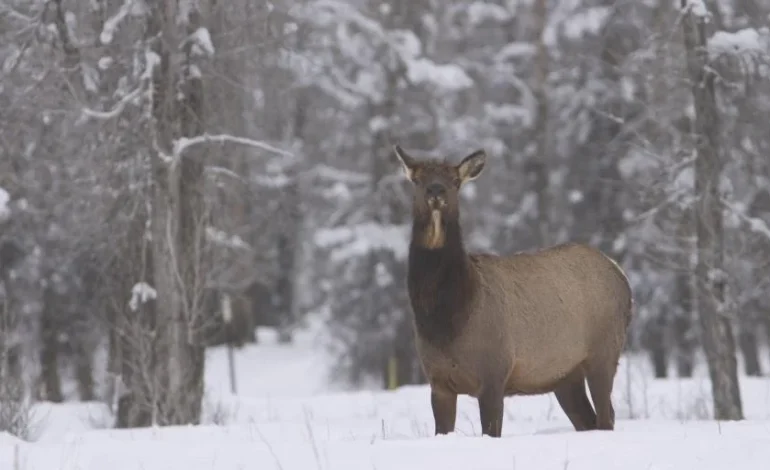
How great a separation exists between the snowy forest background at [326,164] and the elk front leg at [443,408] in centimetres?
476

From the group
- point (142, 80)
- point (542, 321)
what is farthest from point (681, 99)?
point (542, 321)

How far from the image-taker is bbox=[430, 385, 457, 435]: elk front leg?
891 cm

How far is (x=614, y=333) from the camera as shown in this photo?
32.9ft

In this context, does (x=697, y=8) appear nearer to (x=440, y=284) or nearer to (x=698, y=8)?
(x=698, y=8)

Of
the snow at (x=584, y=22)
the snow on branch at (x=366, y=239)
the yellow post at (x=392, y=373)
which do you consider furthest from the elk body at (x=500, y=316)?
the snow at (x=584, y=22)

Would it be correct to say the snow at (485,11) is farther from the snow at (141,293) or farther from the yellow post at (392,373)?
the snow at (141,293)

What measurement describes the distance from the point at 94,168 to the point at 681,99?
8136 millimetres

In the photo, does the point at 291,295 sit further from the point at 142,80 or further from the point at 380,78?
the point at 142,80

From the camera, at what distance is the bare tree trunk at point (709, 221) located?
44.4ft

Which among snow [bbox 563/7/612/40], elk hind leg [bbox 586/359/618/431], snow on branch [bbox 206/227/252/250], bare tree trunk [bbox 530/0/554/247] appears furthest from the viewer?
bare tree trunk [bbox 530/0/554/247]

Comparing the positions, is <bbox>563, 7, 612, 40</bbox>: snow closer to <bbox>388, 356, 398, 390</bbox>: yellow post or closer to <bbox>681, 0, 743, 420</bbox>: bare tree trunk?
<bbox>388, 356, 398, 390</bbox>: yellow post

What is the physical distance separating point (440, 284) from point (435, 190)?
0.67 meters

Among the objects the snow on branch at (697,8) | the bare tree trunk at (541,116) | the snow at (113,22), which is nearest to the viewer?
the snow at (113,22)

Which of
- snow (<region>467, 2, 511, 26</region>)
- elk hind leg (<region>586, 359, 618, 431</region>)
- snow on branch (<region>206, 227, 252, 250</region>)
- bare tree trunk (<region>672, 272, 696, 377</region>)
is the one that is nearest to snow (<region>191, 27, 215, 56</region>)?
snow on branch (<region>206, 227, 252, 250</region>)
